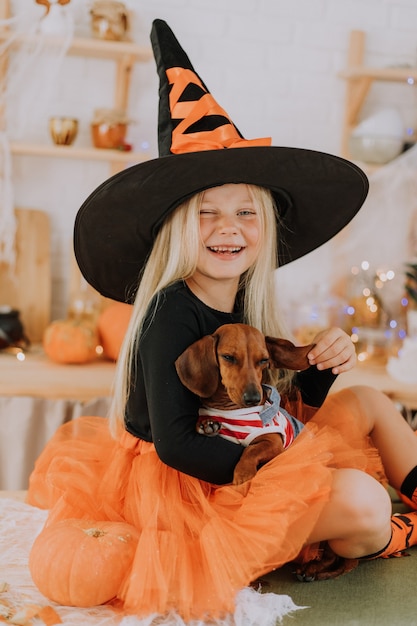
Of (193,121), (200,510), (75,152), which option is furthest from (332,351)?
(75,152)

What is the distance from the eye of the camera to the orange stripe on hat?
1212 millimetres

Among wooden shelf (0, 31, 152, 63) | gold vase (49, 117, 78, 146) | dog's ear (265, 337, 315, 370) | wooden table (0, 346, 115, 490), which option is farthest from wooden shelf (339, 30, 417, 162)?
dog's ear (265, 337, 315, 370)

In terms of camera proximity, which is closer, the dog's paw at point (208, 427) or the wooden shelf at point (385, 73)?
the dog's paw at point (208, 427)

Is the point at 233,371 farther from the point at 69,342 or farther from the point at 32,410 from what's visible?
the point at 69,342

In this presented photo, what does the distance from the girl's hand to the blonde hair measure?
0.13 metres

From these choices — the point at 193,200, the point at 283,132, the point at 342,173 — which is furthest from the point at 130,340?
the point at 283,132

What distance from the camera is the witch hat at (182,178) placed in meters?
1.19

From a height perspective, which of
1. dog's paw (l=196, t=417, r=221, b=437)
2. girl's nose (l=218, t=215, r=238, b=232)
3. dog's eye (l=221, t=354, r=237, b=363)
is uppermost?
girl's nose (l=218, t=215, r=238, b=232)

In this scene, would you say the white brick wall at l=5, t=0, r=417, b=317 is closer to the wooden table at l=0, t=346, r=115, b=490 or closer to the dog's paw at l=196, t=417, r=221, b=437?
the wooden table at l=0, t=346, r=115, b=490

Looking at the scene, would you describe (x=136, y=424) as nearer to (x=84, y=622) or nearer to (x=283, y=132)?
(x=84, y=622)

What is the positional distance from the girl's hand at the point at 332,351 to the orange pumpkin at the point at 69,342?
106cm

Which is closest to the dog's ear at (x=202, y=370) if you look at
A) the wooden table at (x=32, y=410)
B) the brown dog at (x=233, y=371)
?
the brown dog at (x=233, y=371)

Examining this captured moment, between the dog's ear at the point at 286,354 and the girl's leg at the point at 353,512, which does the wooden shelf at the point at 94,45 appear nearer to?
the dog's ear at the point at 286,354

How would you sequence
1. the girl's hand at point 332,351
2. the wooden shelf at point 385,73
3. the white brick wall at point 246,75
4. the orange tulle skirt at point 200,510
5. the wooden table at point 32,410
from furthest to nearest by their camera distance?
1. the white brick wall at point 246,75
2. the wooden shelf at point 385,73
3. the wooden table at point 32,410
4. the girl's hand at point 332,351
5. the orange tulle skirt at point 200,510
